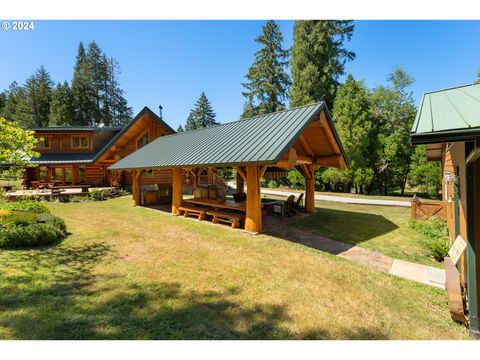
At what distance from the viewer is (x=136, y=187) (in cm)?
1603

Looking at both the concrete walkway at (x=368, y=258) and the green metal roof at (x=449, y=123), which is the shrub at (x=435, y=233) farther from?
the green metal roof at (x=449, y=123)

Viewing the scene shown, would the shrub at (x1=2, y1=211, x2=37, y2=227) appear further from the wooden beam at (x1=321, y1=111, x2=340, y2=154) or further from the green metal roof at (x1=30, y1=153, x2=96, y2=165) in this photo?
the green metal roof at (x1=30, y1=153, x2=96, y2=165)

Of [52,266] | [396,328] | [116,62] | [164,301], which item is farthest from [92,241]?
[116,62]

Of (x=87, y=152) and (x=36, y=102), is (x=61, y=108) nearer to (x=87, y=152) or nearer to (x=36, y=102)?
(x=36, y=102)

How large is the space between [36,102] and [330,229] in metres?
62.5

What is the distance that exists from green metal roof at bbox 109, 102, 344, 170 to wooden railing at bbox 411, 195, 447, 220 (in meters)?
5.67

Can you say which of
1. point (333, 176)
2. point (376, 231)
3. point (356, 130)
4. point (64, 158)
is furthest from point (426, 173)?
point (64, 158)

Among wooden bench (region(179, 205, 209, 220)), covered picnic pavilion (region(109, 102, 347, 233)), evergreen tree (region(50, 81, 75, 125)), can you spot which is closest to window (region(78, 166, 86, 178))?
covered picnic pavilion (region(109, 102, 347, 233))

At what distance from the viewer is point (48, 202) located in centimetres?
1733

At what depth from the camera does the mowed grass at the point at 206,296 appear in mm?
3660

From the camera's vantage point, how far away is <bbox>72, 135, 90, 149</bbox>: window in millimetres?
23891

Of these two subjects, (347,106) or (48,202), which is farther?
(347,106)
